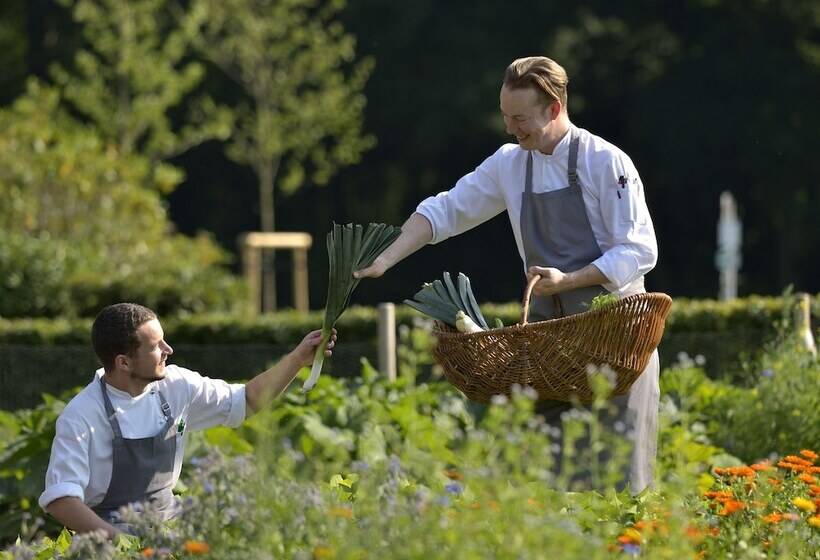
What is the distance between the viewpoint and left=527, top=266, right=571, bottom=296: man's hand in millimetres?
4020

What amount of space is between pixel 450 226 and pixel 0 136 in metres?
11.1

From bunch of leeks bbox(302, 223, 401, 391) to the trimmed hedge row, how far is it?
5.46 metres

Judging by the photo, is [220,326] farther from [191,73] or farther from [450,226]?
[191,73]

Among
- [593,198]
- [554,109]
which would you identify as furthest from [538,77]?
[593,198]

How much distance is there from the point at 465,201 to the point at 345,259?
455mm

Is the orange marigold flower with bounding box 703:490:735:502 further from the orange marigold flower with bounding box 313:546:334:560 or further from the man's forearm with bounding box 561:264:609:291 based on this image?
the orange marigold flower with bounding box 313:546:334:560

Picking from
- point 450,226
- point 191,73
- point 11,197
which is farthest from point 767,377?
point 191,73

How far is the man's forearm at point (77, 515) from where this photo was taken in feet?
12.1

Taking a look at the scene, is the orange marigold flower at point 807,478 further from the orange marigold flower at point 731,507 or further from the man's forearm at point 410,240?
the man's forearm at point 410,240

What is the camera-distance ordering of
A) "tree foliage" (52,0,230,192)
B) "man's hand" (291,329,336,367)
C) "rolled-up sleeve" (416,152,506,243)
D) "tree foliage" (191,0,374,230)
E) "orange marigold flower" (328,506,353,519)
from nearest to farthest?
1. "orange marigold flower" (328,506,353,519)
2. "man's hand" (291,329,336,367)
3. "rolled-up sleeve" (416,152,506,243)
4. "tree foliage" (52,0,230,192)
5. "tree foliage" (191,0,374,230)

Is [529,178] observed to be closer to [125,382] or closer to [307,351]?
[307,351]

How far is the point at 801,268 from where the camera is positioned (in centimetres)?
2764

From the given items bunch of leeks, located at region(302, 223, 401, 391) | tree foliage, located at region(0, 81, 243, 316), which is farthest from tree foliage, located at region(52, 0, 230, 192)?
bunch of leeks, located at region(302, 223, 401, 391)

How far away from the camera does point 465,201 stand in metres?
4.46
